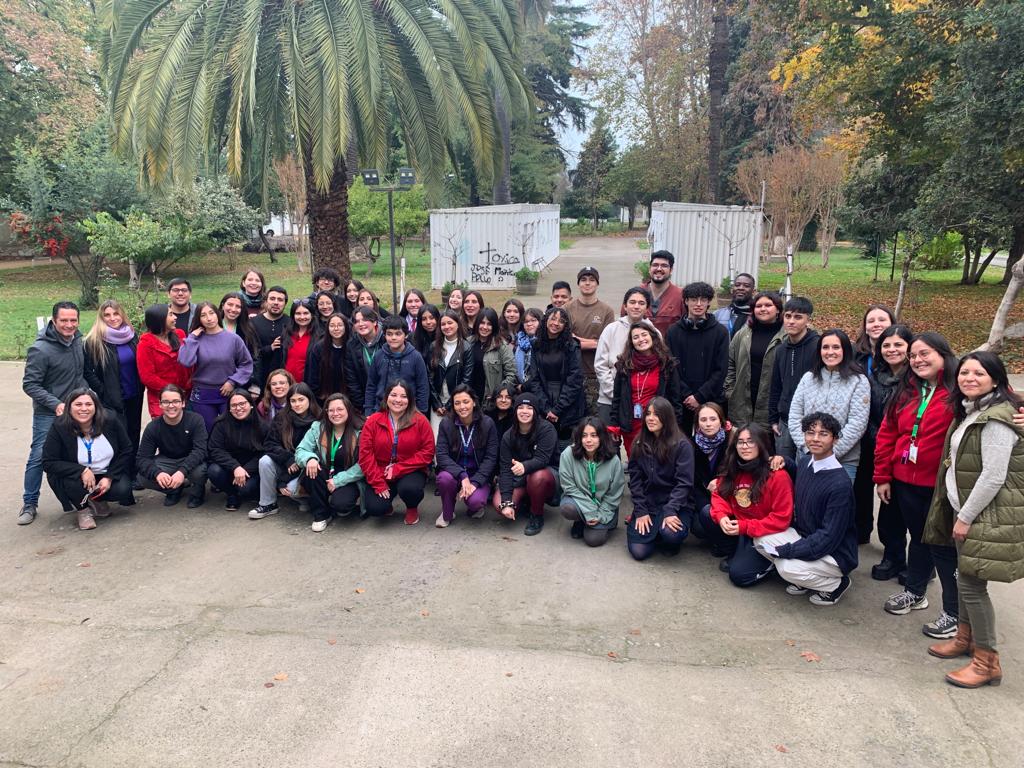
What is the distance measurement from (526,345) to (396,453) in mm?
1597

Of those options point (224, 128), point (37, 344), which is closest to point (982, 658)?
point (37, 344)

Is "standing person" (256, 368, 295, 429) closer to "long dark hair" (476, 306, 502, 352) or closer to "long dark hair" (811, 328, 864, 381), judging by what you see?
"long dark hair" (476, 306, 502, 352)

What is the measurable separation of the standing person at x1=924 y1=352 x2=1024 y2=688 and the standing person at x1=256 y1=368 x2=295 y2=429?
481cm

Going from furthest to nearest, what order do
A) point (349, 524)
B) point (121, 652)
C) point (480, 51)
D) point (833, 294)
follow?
point (833, 294), point (480, 51), point (349, 524), point (121, 652)

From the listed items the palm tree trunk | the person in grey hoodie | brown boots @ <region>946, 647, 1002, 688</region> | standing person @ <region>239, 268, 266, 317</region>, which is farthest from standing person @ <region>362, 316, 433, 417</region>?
the palm tree trunk

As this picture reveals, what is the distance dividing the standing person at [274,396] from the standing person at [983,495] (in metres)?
4.81

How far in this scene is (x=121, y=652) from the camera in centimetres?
416

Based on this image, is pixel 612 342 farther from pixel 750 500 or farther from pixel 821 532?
pixel 821 532

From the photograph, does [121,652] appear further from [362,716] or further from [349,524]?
[349,524]

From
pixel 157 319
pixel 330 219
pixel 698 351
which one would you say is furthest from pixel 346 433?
pixel 330 219

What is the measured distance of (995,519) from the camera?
12.0 ft

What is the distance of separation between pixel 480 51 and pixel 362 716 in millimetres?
10999

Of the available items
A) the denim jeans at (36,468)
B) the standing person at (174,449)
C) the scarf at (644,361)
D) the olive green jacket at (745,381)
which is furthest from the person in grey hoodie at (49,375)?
the olive green jacket at (745,381)

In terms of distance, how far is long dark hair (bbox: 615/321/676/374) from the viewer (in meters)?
5.83
